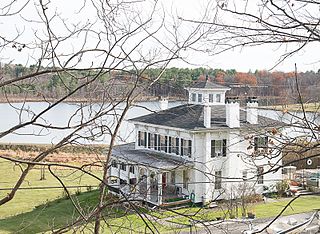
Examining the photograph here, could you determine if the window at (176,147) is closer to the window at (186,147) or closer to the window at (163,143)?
the window at (186,147)

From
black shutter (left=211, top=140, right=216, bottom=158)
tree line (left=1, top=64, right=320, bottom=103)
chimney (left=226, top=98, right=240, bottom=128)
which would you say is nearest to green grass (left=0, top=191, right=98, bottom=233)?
black shutter (left=211, top=140, right=216, bottom=158)

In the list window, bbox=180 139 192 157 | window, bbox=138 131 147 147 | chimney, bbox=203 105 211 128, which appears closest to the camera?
chimney, bbox=203 105 211 128

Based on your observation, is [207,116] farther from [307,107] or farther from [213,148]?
[307,107]

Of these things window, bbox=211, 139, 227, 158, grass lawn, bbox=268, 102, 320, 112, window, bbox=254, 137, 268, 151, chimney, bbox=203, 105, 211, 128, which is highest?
grass lawn, bbox=268, 102, 320, 112

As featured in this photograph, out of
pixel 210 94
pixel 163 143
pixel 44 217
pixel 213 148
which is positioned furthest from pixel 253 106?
pixel 210 94

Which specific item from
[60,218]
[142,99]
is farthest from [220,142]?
[142,99]

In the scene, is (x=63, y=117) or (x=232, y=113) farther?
(x=232, y=113)

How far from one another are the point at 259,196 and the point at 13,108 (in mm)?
14516

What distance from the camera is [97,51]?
2738mm

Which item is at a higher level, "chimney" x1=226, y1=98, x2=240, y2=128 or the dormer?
the dormer

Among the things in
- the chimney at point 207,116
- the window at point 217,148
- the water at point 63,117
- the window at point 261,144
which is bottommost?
the window at point 217,148

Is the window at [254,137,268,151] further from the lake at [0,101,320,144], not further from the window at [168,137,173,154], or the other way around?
the window at [168,137,173,154]

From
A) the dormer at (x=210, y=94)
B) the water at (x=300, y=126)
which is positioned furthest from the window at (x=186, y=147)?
the water at (x=300, y=126)

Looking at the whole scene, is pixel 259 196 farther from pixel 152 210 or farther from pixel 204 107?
pixel 152 210
